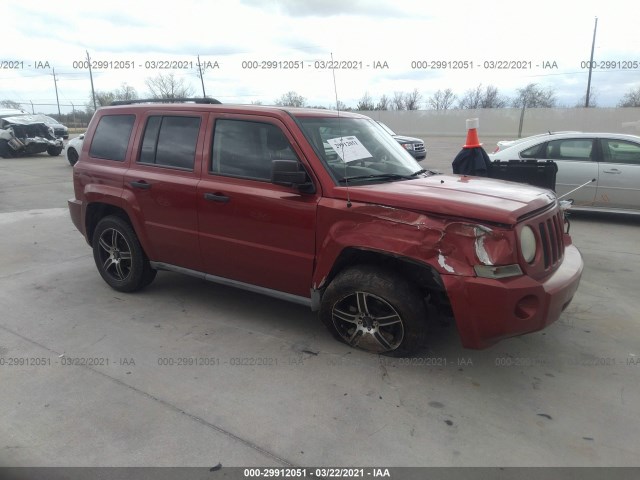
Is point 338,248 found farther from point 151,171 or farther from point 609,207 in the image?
point 609,207

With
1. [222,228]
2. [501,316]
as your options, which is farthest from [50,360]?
[501,316]

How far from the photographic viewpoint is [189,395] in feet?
10.3

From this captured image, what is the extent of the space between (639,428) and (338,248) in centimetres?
213

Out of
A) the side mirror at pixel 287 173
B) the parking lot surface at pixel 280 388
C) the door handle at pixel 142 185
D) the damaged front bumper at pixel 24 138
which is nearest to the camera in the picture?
the parking lot surface at pixel 280 388

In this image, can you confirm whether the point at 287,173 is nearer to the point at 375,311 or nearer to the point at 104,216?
the point at 375,311

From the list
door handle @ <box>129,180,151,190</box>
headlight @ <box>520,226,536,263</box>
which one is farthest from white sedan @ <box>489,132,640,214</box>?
door handle @ <box>129,180,151,190</box>

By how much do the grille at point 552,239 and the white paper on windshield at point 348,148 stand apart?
1432mm

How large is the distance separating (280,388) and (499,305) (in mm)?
1509

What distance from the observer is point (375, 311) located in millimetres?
3494

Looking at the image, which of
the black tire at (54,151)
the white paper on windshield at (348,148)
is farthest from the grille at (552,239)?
the black tire at (54,151)

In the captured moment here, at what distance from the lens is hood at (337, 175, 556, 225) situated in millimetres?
2992

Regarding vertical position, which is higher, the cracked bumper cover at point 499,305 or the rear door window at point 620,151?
the rear door window at point 620,151

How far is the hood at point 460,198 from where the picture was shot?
2.99 meters

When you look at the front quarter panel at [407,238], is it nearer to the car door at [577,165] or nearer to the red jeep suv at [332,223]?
the red jeep suv at [332,223]
